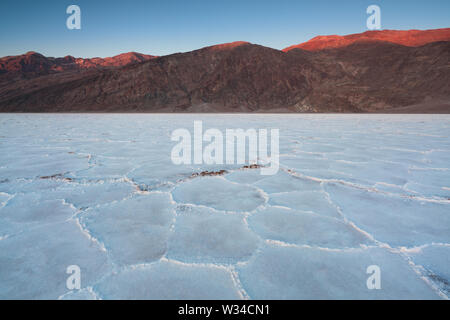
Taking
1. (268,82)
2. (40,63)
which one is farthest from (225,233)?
(40,63)

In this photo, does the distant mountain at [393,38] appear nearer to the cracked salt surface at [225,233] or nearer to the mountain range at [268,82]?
the mountain range at [268,82]

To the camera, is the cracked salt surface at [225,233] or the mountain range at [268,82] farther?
the mountain range at [268,82]

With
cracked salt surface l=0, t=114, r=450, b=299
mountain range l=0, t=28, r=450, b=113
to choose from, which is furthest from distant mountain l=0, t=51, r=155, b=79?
cracked salt surface l=0, t=114, r=450, b=299

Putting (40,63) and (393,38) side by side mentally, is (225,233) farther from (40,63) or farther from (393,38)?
(40,63)

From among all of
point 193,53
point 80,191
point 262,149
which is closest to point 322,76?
point 193,53

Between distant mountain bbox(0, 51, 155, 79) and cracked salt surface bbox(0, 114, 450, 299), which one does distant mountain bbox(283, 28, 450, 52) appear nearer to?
cracked salt surface bbox(0, 114, 450, 299)

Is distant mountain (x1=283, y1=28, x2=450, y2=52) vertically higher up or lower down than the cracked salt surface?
higher up

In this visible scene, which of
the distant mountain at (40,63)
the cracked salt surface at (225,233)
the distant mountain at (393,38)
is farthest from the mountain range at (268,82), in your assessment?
the distant mountain at (40,63)
